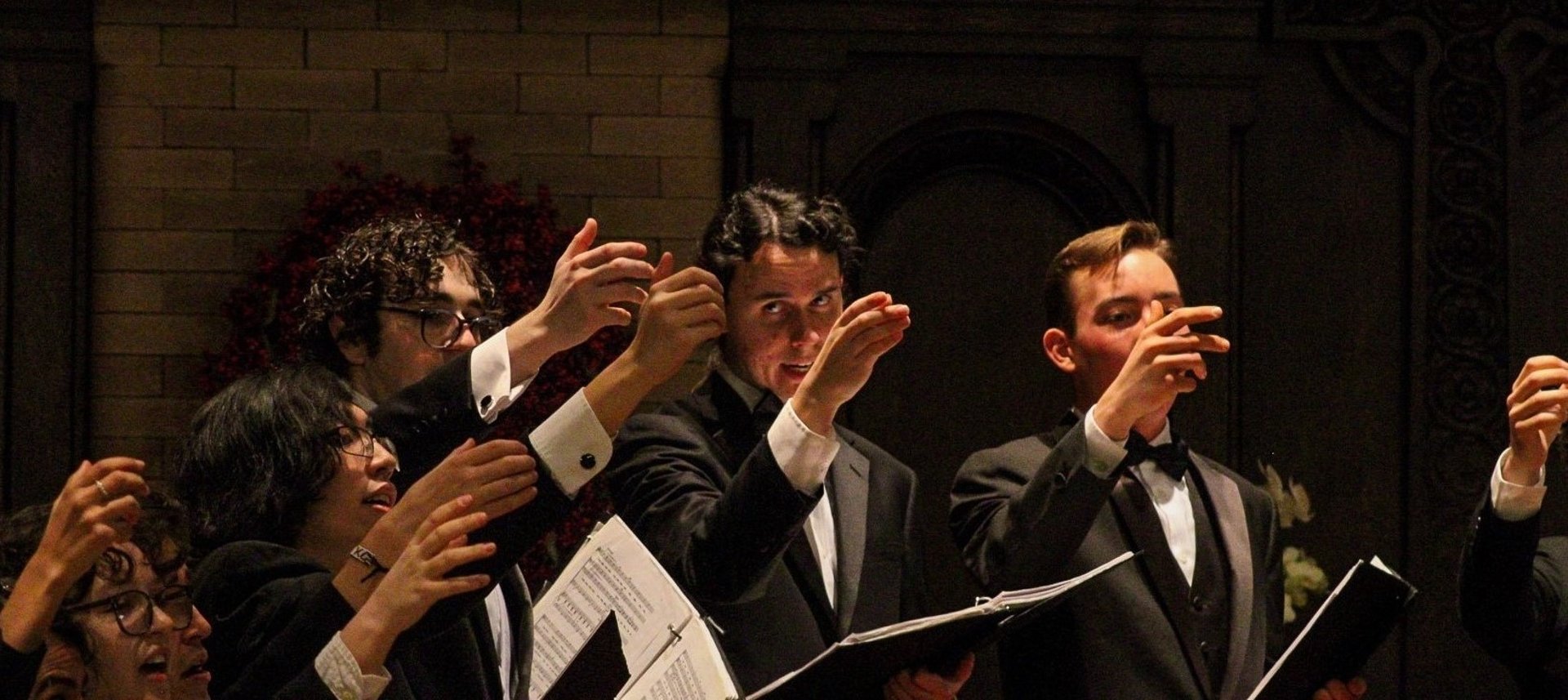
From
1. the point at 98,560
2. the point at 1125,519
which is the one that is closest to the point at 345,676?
the point at 98,560

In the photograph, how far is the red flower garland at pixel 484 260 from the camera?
464 cm

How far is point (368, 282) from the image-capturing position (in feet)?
9.66

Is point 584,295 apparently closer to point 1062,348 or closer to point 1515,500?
point 1062,348

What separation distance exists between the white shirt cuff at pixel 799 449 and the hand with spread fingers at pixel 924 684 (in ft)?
0.83

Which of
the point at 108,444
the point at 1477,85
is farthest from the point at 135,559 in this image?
the point at 1477,85

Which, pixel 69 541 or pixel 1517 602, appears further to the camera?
pixel 1517 602

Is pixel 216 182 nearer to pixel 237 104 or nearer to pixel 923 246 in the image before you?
pixel 237 104

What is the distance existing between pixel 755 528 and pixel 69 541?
0.80 m

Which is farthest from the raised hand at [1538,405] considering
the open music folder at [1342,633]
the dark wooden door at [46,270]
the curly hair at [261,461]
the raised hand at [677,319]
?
the dark wooden door at [46,270]

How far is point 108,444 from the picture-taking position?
493cm

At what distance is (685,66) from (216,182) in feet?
3.84

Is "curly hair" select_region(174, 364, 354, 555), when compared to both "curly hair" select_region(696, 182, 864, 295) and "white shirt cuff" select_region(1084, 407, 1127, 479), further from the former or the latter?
"white shirt cuff" select_region(1084, 407, 1127, 479)

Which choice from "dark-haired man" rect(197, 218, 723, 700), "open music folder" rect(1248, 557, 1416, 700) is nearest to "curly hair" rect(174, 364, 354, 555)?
"dark-haired man" rect(197, 218, 723, 700)

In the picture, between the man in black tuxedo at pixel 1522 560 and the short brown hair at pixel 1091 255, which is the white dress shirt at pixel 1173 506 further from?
the man in black tuxedo at pixel 1522 560
